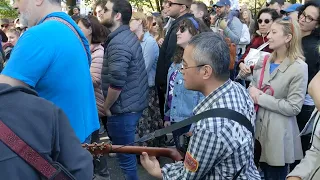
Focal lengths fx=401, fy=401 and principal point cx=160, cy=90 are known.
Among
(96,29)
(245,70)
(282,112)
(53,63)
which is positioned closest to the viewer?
(53,63)

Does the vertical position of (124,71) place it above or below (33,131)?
below

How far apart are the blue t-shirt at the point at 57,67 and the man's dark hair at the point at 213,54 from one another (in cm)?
78

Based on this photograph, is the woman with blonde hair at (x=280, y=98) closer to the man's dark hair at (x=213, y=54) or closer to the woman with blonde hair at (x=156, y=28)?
the man's dark hair at (x=213, y=54)

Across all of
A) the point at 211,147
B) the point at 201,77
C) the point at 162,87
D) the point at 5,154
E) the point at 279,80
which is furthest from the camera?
the point at 162,87

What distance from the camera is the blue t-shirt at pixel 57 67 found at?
2.21m

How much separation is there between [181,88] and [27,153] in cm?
265

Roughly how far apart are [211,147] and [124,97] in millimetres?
2231

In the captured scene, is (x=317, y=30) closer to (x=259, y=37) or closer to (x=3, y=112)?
(x=259, y=37)

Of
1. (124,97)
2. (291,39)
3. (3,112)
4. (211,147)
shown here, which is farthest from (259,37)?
(3,112)

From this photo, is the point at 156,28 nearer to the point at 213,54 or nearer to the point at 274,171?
the point at 274,171

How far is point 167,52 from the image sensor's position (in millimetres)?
4629

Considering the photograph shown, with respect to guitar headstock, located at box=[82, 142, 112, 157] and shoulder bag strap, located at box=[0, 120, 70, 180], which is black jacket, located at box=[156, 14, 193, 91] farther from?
shoulder bag strap, located at box=[0, 120, 70, 180]

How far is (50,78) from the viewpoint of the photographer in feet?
7.64

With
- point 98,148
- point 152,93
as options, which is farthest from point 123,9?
point 98,148
